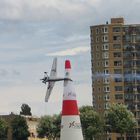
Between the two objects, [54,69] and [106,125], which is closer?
[54,69]

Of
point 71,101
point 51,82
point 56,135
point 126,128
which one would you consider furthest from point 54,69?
point 56,135

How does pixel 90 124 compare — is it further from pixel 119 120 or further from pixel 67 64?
pixel 67 64

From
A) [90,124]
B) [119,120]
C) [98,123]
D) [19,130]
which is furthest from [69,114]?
[19,130]

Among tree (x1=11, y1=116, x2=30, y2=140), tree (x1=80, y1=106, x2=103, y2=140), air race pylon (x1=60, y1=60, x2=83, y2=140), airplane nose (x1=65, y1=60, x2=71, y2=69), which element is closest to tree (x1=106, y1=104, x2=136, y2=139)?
tree (x1=80, y1=106, x2=103, y2=140)

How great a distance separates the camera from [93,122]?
607 feet

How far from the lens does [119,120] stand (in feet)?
594

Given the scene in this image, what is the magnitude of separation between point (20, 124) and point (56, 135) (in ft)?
42.8

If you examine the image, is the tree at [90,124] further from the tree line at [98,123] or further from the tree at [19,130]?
the tree at [19,130]

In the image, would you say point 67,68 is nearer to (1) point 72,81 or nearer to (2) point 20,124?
(1) point 72,81

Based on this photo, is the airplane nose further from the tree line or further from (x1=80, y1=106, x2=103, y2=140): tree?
(x1=80, y1=106, x2=103, y2=140): tree

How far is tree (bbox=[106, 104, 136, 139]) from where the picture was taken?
7106 inches

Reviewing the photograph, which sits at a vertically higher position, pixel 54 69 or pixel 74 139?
pixel 54 69

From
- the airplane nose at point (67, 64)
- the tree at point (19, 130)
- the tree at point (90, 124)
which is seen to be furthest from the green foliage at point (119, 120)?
the airplane nose at point (67, 64)

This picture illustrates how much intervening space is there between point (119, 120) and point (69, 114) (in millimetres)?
92512
